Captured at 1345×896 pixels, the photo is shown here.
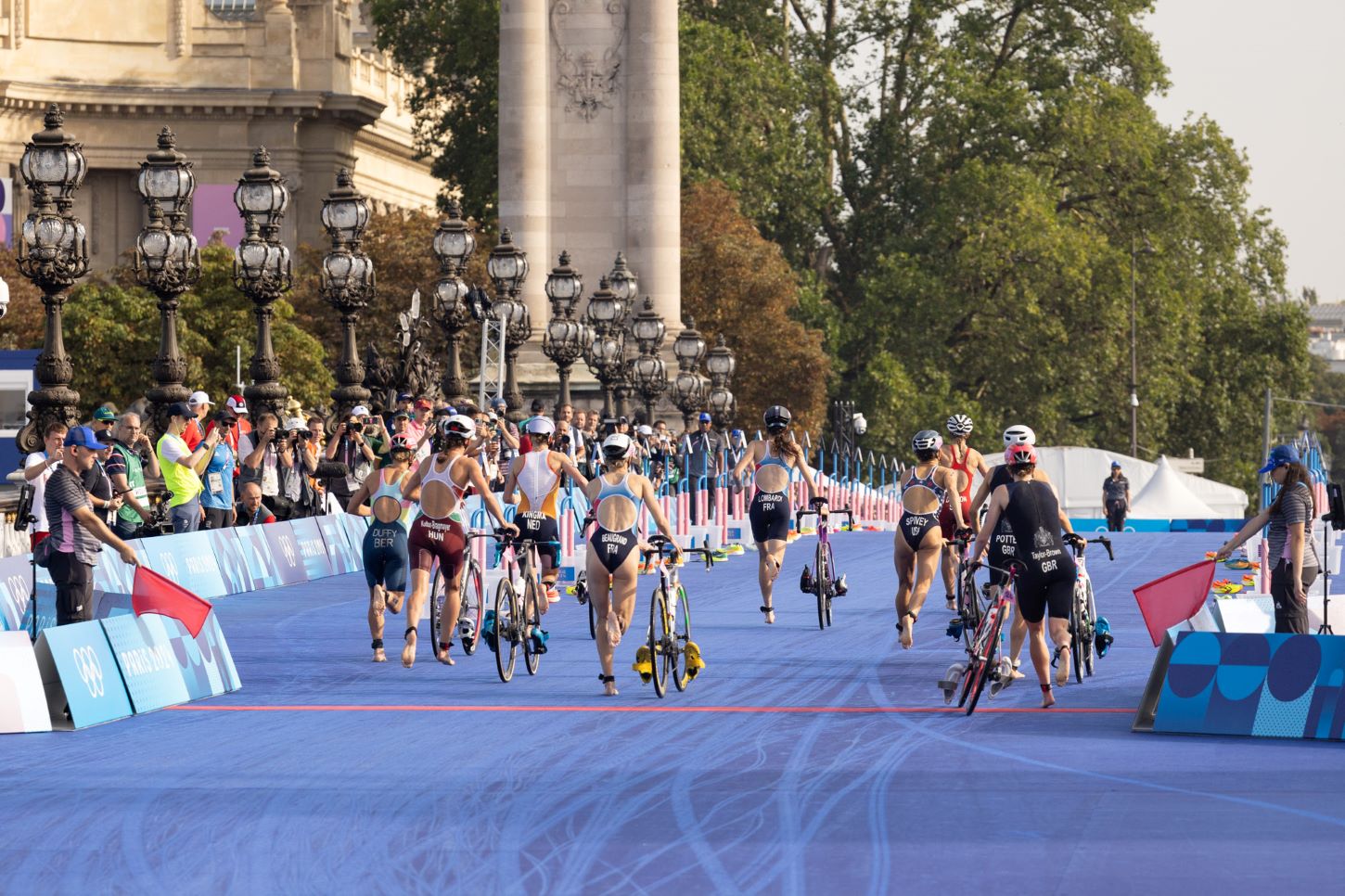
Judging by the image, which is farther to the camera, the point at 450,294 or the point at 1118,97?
the point at 1118,97

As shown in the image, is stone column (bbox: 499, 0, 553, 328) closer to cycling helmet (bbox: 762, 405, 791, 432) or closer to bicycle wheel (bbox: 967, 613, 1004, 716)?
cycling helmet (bbox: 762, 405, 791, 432)

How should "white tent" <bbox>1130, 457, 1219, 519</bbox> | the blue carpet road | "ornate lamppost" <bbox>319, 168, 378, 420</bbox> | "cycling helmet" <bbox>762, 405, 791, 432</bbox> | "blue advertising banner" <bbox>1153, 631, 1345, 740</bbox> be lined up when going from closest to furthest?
the blue carpet road → "blue advertising banner" <bbox>1153, 631, 1345, 740</bbox> → "cycling helmet" <bbox>762, 405, 791, 432</bbox> → "ornate lamppost" <bbox>319, 168, 378, 420</bbox> → "white tent" <bbox>1130, 457, 1219, 519</bbox>

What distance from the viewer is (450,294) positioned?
38.6 m

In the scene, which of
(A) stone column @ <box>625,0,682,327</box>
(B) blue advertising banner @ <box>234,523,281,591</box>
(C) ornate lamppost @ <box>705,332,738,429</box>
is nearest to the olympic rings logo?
(B) blue advertising banner @ <box>234,523,281,591</box>

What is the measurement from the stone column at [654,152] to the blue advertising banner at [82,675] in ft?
131

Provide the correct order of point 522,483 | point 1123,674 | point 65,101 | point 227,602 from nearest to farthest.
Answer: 1. point 1123,674
2. point 522,483
3. point 227,602
4. point 65,101

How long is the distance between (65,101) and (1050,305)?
37714mm

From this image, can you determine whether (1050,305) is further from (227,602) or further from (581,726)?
(581,726)

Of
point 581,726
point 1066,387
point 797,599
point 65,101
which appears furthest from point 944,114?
point 581,726

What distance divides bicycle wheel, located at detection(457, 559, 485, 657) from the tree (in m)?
53.7

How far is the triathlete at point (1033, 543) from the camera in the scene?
685 inches

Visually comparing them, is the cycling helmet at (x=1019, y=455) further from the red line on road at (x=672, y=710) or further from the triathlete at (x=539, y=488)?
the triathlete at (x=539, y=488)

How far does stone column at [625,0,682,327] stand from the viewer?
5631 centimetres

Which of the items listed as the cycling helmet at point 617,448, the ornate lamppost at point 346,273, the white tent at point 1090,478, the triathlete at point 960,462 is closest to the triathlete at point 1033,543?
the cycling helmet at point 617,448
